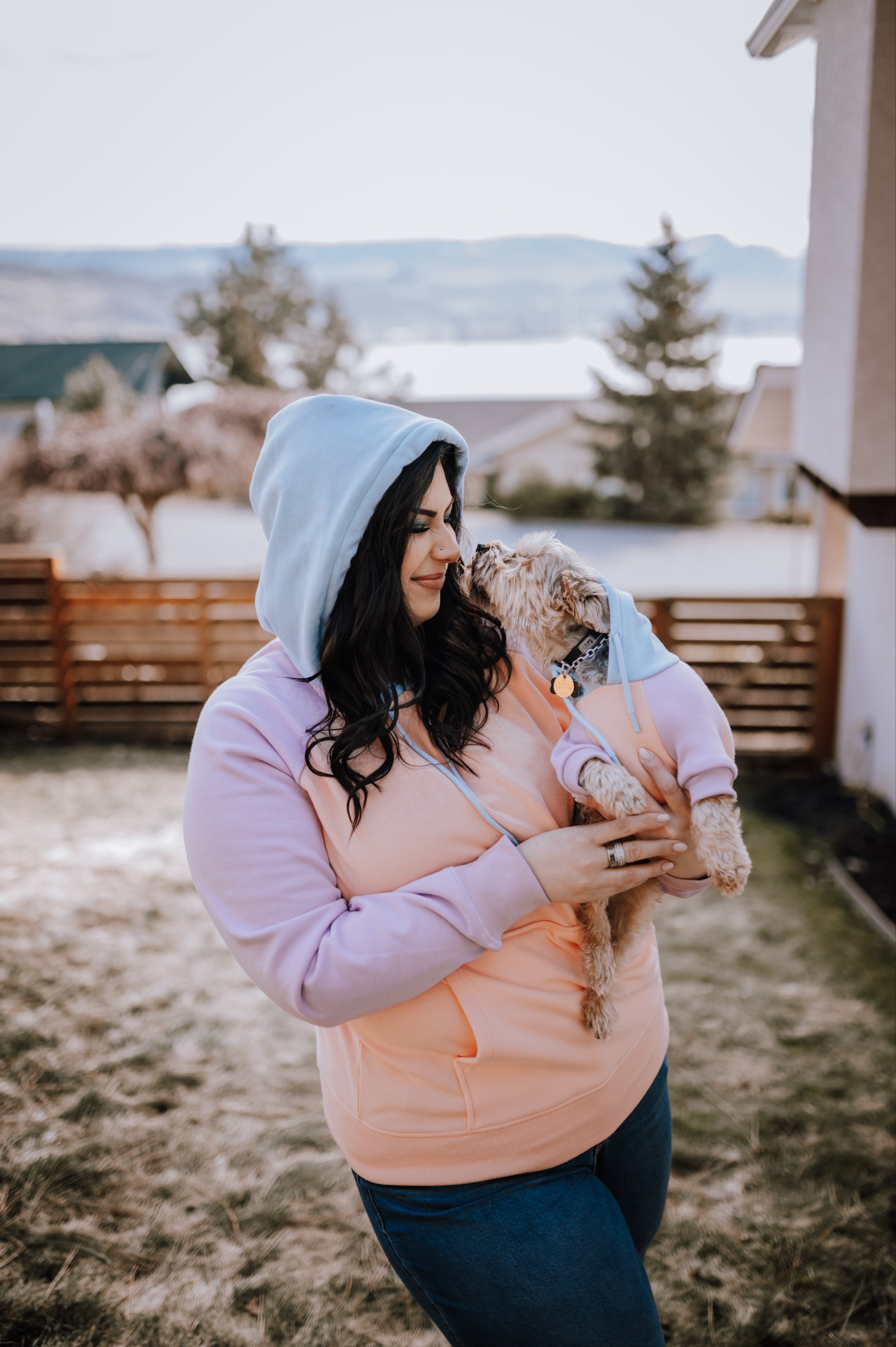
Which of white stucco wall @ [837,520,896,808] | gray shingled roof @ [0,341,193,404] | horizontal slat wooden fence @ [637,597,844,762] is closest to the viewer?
white stucco wall @ [837,520,896,808]

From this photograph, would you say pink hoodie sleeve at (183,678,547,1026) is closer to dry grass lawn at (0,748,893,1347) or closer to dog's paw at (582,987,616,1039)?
dog's paw at (582,987,616,1039)

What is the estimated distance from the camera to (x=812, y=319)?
410 centimetres

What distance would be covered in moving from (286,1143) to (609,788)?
2.31 meters

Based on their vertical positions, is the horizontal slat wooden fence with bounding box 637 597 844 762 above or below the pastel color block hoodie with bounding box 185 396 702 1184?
below

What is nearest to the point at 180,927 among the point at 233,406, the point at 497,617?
the point at 497,617

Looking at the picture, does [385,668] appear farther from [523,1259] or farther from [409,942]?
[523,1259]

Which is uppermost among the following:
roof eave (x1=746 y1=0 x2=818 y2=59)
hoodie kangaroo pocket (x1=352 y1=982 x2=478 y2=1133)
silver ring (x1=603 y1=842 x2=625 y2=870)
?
roof eave (x1=746 y1=0 x2=818 y2=59)

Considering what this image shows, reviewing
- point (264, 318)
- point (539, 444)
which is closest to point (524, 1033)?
point (539, 444)

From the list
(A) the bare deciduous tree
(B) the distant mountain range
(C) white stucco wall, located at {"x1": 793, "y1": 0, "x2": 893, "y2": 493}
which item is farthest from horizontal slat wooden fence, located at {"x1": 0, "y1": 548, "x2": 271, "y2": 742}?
(B) the distant mountain range

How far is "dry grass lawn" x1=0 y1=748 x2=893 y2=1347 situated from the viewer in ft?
7.23

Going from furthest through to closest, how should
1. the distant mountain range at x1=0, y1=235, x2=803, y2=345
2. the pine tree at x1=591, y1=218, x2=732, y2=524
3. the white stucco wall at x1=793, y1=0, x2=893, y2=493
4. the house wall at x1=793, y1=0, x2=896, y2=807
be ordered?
the pine tree at x1=591, y1=218, x2=732, y2=524 → the distant mountain range at x1=0, y1=235, x2=803, y2=345 → the white stucco wall at x1=793, y1=0, x2=893, y2=493 → the house wall at x1=793, y1=0, x2=896, y2=807

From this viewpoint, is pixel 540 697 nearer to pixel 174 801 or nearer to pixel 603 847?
pixel 603 847

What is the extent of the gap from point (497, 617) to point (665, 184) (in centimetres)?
217

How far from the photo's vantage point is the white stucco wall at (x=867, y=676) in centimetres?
294
